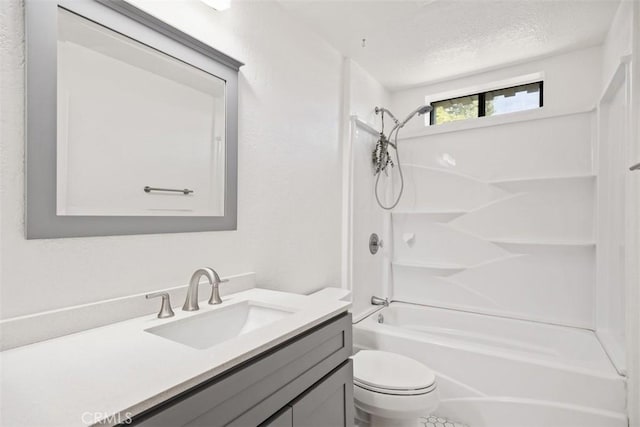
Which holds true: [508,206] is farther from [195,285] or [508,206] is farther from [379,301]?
[195,285]

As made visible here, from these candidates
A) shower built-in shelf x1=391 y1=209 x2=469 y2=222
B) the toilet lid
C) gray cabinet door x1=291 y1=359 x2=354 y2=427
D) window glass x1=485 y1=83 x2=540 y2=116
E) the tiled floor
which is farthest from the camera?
shower built-in shelf x1=391 y1=209 x2=469 y2=222

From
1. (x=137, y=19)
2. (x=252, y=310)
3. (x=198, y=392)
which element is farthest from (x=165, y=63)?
(x=198, y=392)

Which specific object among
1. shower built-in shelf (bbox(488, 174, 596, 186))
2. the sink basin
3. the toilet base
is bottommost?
the toilet base

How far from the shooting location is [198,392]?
720 mm

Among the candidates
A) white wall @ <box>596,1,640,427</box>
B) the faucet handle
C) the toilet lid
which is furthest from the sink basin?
white wall @ <box>596,1,640,427</box>

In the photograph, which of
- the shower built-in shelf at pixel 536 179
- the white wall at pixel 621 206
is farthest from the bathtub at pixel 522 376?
the shower built-in shelf at pixel 536 179

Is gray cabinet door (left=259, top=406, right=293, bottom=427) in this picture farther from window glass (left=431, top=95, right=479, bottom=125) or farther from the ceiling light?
window glass (left=431, top=95, right=479, bottom=125)

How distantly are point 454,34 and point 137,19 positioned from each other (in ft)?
6.17

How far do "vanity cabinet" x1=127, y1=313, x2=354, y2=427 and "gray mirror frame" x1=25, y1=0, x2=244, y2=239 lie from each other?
0.63 meters

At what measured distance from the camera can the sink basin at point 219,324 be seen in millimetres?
1112

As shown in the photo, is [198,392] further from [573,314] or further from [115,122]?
[573,314]

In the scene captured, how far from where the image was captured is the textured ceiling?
1.87 m

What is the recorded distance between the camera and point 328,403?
117 cm

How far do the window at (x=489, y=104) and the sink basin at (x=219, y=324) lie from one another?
8.28 ft
